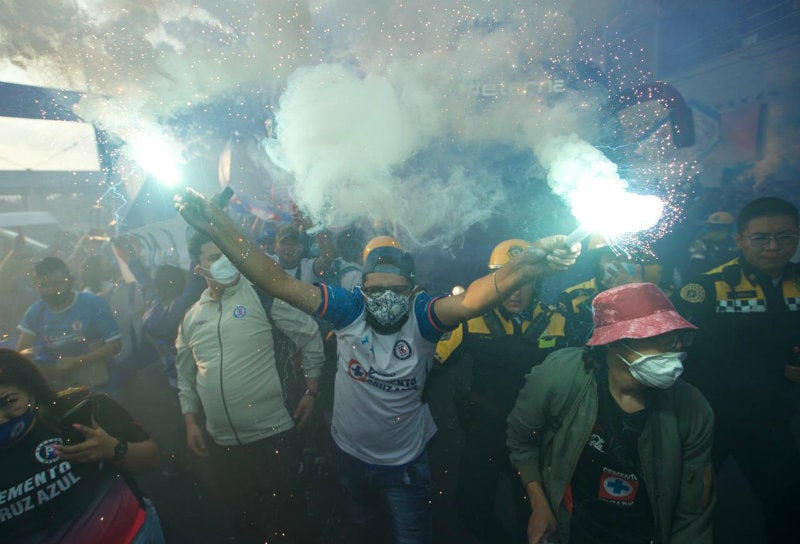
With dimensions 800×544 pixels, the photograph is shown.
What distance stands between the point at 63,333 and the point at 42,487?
294cm

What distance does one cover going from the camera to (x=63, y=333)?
4.41m

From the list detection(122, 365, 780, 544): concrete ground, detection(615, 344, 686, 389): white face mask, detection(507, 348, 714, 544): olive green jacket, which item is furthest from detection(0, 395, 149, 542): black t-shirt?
detection(615, 344, 686, 389): white face mask

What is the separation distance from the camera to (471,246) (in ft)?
23.3

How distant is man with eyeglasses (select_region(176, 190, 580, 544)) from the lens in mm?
2723

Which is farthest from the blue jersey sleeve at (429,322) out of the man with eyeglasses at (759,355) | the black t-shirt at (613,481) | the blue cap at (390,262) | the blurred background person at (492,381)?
the man with eyeglasses at (759,355)

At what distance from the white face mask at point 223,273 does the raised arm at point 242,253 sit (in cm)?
105

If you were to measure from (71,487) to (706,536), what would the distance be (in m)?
3.83

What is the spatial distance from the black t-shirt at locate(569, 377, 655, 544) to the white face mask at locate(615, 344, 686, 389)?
0.25m

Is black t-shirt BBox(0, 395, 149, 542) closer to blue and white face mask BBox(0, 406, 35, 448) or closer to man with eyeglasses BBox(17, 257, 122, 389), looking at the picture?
blue and white face mask BBox(0, 406, 35, 448)

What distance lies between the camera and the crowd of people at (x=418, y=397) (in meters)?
2.25

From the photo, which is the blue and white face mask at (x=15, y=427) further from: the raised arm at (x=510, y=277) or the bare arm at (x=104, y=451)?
the raised arm at (x=510, y=277)

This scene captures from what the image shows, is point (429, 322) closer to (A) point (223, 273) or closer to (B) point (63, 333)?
(A) point (223, 273)

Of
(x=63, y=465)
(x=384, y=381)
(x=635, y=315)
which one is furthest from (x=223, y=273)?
(x=635, y=315)

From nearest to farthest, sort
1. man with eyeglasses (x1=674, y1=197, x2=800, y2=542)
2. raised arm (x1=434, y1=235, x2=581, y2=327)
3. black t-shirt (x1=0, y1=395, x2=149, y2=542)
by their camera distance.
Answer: raised arm (x1=434, y1=235, x2=581, y2=327)
black t-shirt (x1=0, y1=395, x2=149, y2=542)
man with eyeglasses (x1=674, y1=197, x2=800, y2=542)
